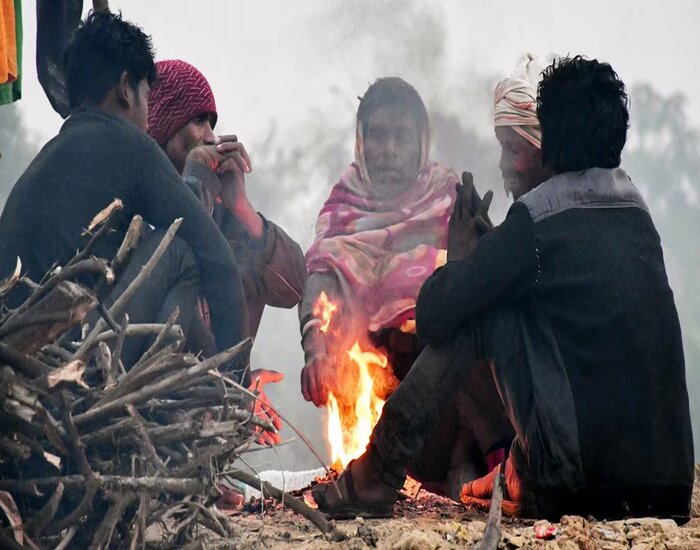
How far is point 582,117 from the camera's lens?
161 inches

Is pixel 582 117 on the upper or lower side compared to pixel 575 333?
upper

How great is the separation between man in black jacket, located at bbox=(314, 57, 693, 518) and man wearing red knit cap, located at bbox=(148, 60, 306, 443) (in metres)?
2.12

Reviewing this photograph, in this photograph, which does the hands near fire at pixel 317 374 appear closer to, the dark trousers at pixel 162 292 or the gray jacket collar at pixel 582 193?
the dark trousers at pixel 162 292

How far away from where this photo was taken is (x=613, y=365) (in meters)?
3.85

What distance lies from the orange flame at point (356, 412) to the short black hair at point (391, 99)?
162 cm

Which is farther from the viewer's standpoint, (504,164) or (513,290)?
(504,164)

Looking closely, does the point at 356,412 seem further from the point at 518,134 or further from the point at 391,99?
the point at 391,99

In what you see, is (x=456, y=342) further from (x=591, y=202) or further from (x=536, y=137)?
(x=536, y=137)

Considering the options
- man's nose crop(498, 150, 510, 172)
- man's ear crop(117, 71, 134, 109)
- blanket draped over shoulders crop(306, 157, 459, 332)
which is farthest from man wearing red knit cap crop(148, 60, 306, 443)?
man's nose crop(498, 150, 510, 172)

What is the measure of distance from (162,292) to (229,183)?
198 cm

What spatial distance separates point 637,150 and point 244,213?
23.7ft

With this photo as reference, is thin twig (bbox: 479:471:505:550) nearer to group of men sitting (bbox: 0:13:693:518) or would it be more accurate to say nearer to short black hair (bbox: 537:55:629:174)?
group of men sitting (bbox: 0:13:693:518)

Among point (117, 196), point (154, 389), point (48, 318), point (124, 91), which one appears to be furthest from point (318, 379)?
point (48, 318)

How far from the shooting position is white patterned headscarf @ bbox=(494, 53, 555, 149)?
5266mm
